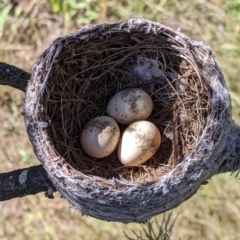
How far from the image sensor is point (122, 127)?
1.37 meters

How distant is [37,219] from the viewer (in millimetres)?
2072

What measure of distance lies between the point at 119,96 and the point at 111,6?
0.94 meters

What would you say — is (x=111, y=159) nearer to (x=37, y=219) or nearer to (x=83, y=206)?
(x=83, y=206)

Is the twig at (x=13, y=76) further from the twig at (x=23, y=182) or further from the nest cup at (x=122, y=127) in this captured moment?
the twig at (x=23, y=182)

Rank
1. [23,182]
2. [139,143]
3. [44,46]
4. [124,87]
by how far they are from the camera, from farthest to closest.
→ [44,46] < [124,87] < [139,143] < [23,182]

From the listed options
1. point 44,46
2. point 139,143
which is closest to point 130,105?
point 139,143

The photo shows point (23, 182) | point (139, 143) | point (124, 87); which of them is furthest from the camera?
point (124, 87)

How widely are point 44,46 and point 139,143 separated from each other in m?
1.05

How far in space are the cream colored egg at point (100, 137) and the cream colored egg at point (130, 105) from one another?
1.0 inches

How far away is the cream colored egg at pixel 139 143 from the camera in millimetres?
1242

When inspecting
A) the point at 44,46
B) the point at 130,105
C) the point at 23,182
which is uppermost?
the point at 130,105

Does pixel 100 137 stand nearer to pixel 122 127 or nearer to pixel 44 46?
pixel 122 127

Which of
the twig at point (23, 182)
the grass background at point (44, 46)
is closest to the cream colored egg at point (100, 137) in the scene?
the twig at point (23, 182)

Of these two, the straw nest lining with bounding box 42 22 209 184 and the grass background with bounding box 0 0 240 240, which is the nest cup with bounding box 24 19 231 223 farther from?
the grass background with bounding box 0 0 240 240
